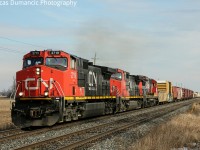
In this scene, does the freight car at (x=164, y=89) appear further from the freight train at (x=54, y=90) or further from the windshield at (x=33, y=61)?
the windshield at (x=33, y=61)

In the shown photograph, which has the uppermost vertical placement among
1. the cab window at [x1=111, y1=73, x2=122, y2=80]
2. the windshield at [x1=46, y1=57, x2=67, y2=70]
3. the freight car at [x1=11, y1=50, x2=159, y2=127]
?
the windshield at [x1=46, y1=57, x2=67, y2=70]

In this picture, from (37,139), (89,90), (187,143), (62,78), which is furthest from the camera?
(89,90)

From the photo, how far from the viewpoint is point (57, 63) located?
54.3 feet

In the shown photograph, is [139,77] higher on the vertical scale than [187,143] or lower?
higher

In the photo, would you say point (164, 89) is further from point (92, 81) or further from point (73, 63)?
point (73, 63)

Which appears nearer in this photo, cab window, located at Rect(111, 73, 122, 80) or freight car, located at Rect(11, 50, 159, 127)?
freight car, located at Rect(11, 50, 159, 127)

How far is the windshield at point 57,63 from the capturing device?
16.4 metres

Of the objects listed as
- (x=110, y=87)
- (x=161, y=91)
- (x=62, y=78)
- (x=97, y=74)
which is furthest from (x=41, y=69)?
(x=161, y=91)

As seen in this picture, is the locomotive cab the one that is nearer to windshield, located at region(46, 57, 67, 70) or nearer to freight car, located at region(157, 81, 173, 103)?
windshield, located at region(46, 57, 67, 70)

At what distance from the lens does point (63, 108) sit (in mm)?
15484

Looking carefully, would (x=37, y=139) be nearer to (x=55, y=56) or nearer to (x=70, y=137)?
(x=70, y=137)

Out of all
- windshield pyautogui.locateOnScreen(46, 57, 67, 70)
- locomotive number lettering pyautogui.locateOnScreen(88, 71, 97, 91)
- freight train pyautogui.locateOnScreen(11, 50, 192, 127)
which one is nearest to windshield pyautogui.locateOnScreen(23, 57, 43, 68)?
freight train pyautogui.locateOnScreen(11, 50, 192, 127)

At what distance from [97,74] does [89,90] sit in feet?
7.41

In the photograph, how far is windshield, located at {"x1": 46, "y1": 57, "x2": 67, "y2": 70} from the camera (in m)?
16.4
